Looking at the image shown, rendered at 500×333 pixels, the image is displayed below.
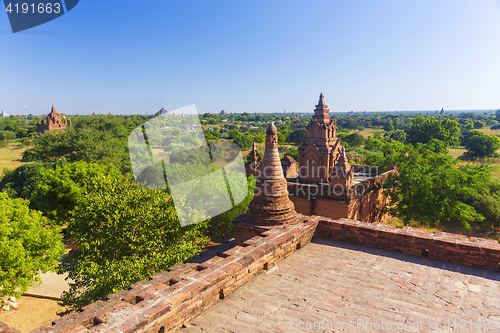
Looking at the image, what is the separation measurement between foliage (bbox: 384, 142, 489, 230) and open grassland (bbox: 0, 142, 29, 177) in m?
56.0

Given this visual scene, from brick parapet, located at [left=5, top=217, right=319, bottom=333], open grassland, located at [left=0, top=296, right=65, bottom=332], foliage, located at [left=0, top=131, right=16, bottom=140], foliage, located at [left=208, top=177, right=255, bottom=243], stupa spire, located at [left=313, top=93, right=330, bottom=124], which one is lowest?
open grassland, located at [left=0, top=296, right=65, bottom=332]

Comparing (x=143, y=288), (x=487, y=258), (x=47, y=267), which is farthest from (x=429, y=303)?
(x=47, y=267)

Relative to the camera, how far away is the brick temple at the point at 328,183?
1697 cm

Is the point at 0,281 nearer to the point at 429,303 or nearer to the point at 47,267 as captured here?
the point at 47,267

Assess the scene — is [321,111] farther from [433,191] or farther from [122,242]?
[122,242]

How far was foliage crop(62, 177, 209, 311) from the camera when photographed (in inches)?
408

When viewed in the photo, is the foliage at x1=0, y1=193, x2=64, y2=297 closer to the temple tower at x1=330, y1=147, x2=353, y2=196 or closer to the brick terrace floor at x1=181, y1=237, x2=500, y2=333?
the brick terrace floor at x1=181, y1=237, x2=500, y2=333

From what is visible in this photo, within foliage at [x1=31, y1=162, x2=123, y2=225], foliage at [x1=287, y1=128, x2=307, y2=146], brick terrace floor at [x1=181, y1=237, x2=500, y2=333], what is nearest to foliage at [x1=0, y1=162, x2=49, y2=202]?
foliage at [x1=31, y1=162, x2=123, y2=225]

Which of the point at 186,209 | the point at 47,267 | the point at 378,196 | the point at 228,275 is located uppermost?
the point at 228,275

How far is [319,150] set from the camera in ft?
64.0

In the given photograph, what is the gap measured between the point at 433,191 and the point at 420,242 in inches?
535

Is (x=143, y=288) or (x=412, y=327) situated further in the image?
(x=143, y=288)

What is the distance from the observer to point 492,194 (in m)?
24.4

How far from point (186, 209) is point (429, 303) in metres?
10.2
